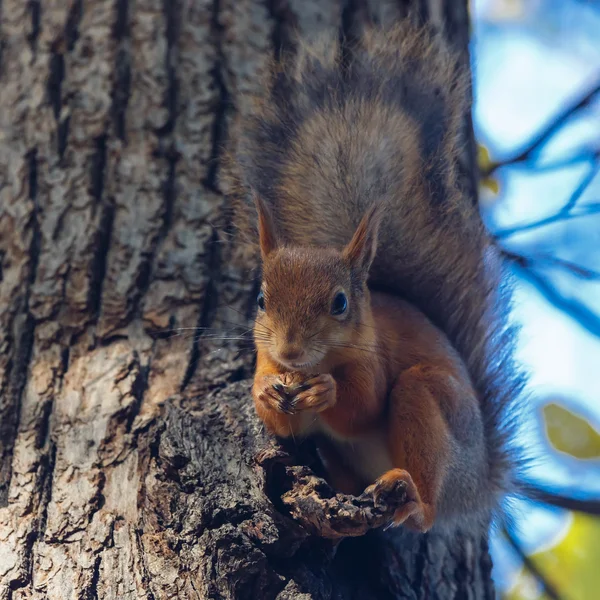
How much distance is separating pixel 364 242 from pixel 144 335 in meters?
0.53

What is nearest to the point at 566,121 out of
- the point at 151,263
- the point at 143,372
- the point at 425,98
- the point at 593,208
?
the point at 593,208

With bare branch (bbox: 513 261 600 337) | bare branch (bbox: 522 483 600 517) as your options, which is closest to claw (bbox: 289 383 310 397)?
bare branch (bbox: 522 483 600 517)

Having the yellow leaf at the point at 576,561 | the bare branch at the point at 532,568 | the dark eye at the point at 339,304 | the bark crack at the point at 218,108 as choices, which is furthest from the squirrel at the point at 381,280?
the yellow leaf at the point at 576,561

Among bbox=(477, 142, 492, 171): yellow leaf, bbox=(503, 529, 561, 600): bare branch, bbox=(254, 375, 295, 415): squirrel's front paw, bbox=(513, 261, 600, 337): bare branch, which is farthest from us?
bbox=(477, 142, 492, 171): yellow leaf

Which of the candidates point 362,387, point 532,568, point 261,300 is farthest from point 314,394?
point 532,568

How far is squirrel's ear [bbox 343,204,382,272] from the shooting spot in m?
1.67

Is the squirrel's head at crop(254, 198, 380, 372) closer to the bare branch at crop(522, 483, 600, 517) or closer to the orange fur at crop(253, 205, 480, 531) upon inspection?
the orange fur at crop(253, 205, 480, 531)

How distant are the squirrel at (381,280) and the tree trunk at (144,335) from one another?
5.1 inches

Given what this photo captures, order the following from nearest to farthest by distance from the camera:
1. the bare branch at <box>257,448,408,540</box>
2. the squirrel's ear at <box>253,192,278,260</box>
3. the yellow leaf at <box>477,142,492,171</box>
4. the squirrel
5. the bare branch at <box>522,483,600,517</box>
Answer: the bare branch at <box>257,448,408,540</box> → the squirrel → the squirrel's ear at <box>253,192,278,260</box> → the bare branch at <box>522,483,600,517</box> → the yellow leaf at <box>477,142,492,171</box>

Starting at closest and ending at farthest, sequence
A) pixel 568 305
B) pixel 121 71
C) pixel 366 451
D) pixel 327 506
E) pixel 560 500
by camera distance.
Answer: pixel 327 506 < pixel 366 451 < pixel 560 500 < pixel 121 71 < pixel 568 305

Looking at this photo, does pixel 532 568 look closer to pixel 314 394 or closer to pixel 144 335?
pixel 314 394

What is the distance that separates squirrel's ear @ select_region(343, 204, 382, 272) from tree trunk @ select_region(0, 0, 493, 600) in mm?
295

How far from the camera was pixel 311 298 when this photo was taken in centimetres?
160

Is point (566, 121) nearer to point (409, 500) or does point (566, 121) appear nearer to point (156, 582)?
point (409, 500)
